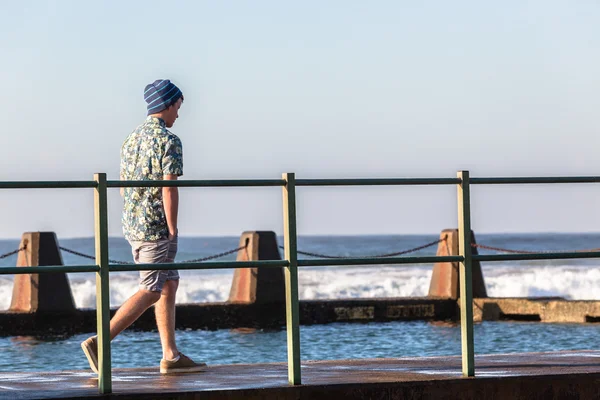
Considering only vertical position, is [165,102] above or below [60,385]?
above

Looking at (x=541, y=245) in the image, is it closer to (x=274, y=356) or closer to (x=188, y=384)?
(x=274, y=356)

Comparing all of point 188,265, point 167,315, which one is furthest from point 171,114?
point 188,265

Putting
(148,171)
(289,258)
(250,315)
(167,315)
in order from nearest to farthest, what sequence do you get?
(289,258) → (148,171) → (167,315) → (250,315)

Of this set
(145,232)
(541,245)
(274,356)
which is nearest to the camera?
(145,232)

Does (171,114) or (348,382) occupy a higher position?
(171,114)

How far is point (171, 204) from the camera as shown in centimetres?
777

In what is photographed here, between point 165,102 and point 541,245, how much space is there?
69497 mm

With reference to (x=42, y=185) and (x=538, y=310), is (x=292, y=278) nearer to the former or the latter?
(x=42, y=185)

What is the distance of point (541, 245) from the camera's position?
250 ft

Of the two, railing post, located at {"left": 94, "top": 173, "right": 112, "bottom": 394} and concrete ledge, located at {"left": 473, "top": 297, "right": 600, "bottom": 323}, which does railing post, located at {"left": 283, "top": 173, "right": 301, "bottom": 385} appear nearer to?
railing post, located at {"left": 94, "top": 173, "right": 112, "bottom": 394}

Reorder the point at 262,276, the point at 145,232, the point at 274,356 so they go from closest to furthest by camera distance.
A: the point at 145,232
the point at 274,356
the point at 262,276

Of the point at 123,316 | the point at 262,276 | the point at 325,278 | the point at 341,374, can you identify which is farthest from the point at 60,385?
the point at 325,278

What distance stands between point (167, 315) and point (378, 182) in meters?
1.56

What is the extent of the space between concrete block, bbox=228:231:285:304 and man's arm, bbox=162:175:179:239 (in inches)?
427
